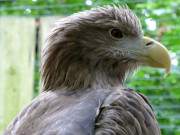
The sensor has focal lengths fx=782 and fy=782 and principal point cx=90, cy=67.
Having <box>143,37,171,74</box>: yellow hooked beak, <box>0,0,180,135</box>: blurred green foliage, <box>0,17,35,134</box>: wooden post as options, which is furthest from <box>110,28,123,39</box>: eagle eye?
<box>0,0,180,135</box>: blurred green foliage

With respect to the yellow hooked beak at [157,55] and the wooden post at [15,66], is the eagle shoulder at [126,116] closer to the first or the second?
the yellow hooked beak at [157,55]

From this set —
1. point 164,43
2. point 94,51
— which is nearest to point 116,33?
point 94,51

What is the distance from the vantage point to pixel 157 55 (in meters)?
3.44

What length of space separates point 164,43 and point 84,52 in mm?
1448

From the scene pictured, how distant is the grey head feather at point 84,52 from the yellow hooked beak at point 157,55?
103mm

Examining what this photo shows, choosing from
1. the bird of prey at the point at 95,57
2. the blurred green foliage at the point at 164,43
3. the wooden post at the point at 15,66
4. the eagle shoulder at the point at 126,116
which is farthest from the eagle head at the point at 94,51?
the blurred green foliage at the point at 164,43

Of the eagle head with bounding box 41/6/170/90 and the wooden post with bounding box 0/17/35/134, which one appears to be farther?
the wooden post with bounding box 0/17/35/134

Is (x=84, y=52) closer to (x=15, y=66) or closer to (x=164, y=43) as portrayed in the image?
(x=15, y=66)

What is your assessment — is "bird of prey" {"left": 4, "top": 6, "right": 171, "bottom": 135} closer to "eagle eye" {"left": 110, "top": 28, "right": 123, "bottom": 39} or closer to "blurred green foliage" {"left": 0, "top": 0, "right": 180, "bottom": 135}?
"eagle eye" {"left": 110, "top": 28, "right": 123, "bottom": 39}

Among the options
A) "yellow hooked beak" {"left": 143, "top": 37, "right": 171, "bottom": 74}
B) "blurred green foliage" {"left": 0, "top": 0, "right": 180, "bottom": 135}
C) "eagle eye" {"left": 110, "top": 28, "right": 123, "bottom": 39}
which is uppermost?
"eagle eye" {"left": 110, "top": 28, "right": 123, "bottom": 39}

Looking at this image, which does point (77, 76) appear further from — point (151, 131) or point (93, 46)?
point (151, 131)

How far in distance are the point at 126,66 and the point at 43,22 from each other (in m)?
0.79

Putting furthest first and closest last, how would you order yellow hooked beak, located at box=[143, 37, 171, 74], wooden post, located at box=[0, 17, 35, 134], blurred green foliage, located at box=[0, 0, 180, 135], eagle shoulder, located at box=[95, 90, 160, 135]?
blurred green foliage, located at box=[0, 0, 180, 135] < wooden post, located at box=[0, 17, 35, 134] < yellow hooked beak, located at box=[143, 37, 171, 74] < eagle shoulder, located at box=[95, 90, 160, 135]

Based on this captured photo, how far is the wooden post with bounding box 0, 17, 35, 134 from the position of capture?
4.14 metres
